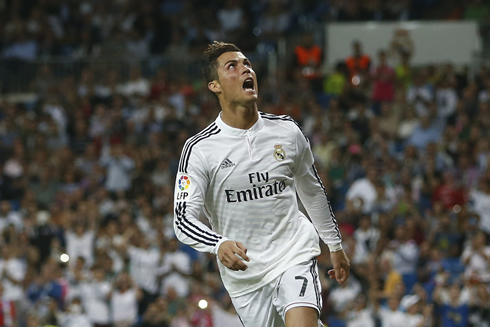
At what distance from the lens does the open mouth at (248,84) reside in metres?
5.16

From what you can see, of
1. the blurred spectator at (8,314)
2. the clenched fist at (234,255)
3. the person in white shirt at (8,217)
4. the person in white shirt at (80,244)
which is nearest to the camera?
the clenched fist at (234,255)

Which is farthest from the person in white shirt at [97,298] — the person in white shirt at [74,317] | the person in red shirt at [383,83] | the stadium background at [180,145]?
the person in red shirt at [383,83]

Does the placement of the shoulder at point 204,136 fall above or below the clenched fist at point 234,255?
above

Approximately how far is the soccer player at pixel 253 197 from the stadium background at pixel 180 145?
18.6 ft

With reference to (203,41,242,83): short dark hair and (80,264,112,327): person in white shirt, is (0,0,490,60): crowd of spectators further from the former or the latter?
(203,41,242,83): short dark hair

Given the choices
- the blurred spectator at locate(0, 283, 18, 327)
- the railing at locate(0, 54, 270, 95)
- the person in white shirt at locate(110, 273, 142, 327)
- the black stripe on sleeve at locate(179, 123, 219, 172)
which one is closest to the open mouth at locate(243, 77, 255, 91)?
the black stripe on sleeve at locate(179, 123, 219, 172)

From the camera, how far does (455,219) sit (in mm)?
12719

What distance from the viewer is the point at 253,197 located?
503cm

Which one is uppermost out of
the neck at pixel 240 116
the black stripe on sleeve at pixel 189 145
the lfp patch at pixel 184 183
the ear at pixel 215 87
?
the ear at pixel 215 87

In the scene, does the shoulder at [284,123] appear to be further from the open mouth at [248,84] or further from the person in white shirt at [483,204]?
the person in white shirt at [483,204]

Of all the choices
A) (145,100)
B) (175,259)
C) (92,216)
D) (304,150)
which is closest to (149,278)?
(175,259)

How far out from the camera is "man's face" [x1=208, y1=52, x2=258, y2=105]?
514 centimetres

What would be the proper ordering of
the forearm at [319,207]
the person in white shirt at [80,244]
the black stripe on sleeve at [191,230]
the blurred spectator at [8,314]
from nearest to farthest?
the black stripe on sleeve at [191,230], the forearm at [319,207], the blurred spectator at [8,314], the person in white shirt at [80,244]

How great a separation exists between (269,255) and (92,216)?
9044mm
